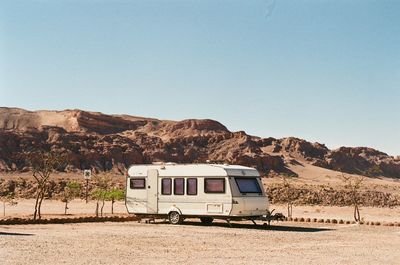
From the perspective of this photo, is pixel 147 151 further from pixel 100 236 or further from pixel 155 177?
pixel 100 236

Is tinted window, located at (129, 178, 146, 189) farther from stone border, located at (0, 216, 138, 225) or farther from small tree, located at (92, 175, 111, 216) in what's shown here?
small tree, located at (92, 175, 111, 216)

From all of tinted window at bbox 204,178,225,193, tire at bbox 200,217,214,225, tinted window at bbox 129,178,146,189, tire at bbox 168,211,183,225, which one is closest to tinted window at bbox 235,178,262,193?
tinted window at bbox 204,178,225,193

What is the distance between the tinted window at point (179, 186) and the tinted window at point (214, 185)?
41.5 inches

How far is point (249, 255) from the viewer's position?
12695 millimetres

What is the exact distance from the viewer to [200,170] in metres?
21.5

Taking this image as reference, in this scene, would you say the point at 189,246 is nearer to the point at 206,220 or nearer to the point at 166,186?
the point at 166,186

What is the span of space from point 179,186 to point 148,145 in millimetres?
74928

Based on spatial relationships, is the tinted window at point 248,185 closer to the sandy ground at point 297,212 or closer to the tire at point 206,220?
the tire at point 206,220

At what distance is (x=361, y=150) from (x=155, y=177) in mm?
115123

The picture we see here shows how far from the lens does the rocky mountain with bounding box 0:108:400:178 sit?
85.6m

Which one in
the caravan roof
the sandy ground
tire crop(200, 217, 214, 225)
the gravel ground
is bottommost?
the gravel ground

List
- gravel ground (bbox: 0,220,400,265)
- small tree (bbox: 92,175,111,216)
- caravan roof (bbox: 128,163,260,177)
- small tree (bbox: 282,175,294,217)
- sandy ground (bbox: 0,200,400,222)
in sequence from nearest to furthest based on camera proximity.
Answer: gravel ground (bbox: 0,220,400,265) < caravan roof (bbox: 128,163,260,177) < small tree (bbox: 92,175,111,216) < sandy ground (bbox: 0,200,400,222) < small tree (bbox: 282,175,294,217)

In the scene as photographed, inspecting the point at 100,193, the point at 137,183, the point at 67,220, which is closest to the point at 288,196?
the point at 100,193

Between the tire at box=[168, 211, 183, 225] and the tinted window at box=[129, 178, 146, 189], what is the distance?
1.73 metres
